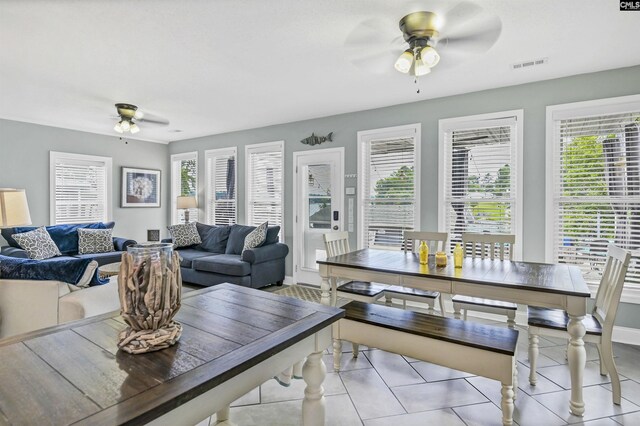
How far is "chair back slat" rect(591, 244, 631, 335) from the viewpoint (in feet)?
6.80

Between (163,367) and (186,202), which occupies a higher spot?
(186,202)

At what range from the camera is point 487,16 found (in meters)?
2.39

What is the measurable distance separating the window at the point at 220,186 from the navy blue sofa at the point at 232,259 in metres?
0.48

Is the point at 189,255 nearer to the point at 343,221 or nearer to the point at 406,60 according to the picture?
the point at 343,221

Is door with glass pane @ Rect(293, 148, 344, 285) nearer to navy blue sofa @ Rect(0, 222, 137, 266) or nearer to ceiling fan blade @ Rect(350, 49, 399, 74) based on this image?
ceiling fan blade @ Rect(350, 49, 399, 74)

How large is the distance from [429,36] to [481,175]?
2.03 metres

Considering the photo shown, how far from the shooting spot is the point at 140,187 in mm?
6793

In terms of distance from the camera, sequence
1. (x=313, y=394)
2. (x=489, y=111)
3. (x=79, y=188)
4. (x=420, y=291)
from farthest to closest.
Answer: (x=79, y=188)
(x=489, y=111)
(x=420, y=291)
(x=313, y=394)

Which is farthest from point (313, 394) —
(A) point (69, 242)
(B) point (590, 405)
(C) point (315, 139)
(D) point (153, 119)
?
(A) point (69, 242)

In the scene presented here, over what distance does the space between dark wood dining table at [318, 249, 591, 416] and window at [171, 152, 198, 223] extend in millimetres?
4654

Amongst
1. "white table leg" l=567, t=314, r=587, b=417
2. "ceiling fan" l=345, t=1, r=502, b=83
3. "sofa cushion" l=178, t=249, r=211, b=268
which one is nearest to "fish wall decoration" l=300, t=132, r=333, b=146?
"ceiling fan" l=345, t=1, r=502, b=83

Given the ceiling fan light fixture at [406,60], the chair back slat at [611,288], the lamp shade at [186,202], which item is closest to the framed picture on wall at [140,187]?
the lamp shade at [186,202]

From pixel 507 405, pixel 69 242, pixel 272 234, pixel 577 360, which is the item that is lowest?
pixel 507 405

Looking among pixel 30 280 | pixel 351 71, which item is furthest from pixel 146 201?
pixel 351 71
